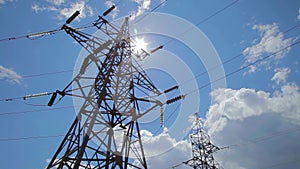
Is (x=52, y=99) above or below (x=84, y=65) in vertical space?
below

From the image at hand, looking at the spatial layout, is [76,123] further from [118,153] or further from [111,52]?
[111,52]

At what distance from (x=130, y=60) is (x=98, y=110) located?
4367mm

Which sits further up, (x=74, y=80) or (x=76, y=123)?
(x=74, y=80)

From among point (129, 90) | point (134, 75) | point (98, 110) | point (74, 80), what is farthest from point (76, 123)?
point (134, 75)

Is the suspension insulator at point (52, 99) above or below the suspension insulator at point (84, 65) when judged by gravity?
below

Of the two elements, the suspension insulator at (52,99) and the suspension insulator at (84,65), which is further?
the suspension insulator at (84,65)

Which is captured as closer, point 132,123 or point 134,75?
point 132,123

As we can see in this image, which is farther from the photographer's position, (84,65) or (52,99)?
(84,65)

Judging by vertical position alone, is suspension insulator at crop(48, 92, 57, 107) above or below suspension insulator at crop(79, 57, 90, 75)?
below

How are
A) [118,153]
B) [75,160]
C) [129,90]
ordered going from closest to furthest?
[75,160] < [118,153] < [129,90]

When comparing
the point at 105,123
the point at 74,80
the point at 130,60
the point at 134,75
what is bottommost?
the point at 105,123

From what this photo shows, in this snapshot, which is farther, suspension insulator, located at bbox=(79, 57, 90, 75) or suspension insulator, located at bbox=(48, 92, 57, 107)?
suspension insulator, located at bbox=(79, 57, 90, 75)

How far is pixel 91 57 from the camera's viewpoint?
12023 mm

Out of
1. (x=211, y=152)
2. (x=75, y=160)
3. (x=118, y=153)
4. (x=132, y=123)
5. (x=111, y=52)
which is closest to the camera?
(x=75, y=160)
